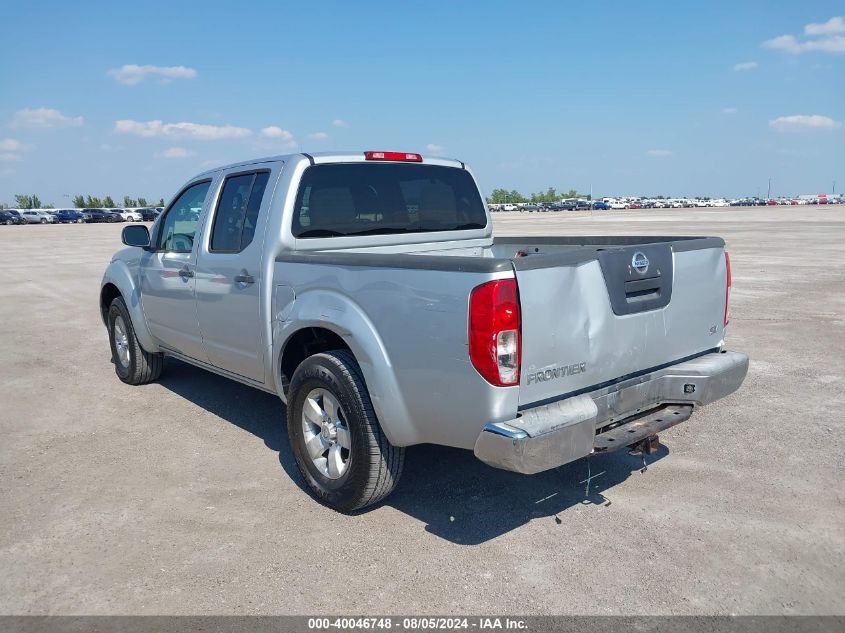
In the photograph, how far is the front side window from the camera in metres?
5.53

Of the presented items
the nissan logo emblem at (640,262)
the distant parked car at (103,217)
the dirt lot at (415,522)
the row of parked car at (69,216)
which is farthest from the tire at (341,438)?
the distant parked car at (103,217)

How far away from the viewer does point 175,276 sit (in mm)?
5586

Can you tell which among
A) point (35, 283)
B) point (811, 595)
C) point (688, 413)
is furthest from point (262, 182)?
point (35, 283)

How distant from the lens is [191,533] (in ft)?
12.4

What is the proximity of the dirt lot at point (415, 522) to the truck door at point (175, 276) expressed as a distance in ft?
2.38

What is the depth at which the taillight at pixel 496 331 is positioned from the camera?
120 inches

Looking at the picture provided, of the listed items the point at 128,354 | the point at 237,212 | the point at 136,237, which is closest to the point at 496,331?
the point at 237,212

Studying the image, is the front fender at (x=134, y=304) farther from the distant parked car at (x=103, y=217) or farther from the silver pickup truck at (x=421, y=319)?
the distant parked car at (x=103, y=217)

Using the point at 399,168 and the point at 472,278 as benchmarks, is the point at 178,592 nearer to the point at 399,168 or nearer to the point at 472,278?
the point at 472,278

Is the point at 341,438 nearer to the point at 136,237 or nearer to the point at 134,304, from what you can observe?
the point at 136,237

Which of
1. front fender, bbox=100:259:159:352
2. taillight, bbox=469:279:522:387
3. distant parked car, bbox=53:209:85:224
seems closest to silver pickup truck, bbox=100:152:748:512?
taillight, bbox=469:279:522:387

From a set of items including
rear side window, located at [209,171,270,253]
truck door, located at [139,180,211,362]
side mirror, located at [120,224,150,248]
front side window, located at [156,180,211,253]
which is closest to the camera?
rear side window, located at [209,171,270,253]

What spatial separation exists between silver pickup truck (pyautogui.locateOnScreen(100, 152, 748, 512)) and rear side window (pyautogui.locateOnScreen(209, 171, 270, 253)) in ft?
0.05

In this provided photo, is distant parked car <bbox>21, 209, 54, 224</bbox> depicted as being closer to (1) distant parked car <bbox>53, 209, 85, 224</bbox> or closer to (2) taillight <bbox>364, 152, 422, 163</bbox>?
(1) distant parked car <bbox>53, 209, 85, 224</bbox>
